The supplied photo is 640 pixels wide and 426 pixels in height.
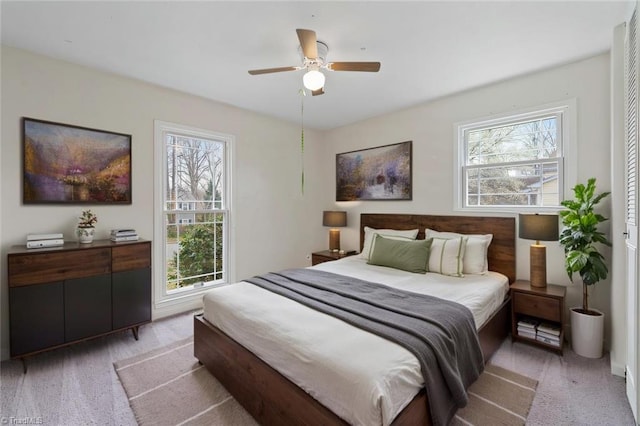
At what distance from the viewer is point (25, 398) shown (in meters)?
1.99

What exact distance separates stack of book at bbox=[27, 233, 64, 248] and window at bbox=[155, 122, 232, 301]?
3.22ft

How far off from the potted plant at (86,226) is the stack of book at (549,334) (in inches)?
172

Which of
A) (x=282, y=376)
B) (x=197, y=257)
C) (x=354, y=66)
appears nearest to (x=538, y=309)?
(x=282, y=376)

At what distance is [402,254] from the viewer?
3205mm

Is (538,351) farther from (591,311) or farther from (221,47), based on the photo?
(221,47)

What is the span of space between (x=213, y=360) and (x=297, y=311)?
0.86 m

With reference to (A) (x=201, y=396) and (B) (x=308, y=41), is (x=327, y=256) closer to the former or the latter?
(A) (x=201, y=396)

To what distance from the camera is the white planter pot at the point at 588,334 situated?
2.42 m

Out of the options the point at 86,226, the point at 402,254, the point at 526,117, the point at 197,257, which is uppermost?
the point at 526,117

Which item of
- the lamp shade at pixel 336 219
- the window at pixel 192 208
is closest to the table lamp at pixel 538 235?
the lamp shade at pixel 336 219

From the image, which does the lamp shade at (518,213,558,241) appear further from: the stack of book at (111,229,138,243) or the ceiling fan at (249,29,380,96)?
the stack of book at (111,229,138,243)

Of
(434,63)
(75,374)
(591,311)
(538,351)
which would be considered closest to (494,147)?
(434,63)

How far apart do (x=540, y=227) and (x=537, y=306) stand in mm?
741

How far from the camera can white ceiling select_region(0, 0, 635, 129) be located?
200cm
